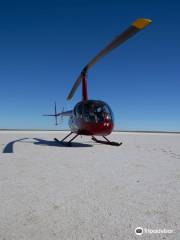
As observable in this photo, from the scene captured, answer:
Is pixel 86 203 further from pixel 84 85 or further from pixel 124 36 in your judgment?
pixel 84 85

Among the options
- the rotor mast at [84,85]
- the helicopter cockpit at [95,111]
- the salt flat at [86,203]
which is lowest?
the salt flat at [86,203]

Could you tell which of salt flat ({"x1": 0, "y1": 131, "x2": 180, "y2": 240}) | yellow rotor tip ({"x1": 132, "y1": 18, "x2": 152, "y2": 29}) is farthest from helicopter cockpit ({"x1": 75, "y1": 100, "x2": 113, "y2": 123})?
yellow rotor tip ({"x1": 132, "y1": 18, "x2": 152, "y2": 29})

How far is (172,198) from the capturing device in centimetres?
505

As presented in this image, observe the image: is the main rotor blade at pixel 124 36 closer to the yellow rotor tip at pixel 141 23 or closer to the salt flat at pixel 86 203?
the yellow rotor tip at pixel 141 23

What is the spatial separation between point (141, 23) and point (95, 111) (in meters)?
8.11

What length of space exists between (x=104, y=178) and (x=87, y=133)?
8.93 metres

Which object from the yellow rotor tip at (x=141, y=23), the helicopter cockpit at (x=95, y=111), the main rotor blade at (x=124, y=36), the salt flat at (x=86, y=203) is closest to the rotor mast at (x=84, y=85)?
the helicopter cockpit at (x=95, y=111)

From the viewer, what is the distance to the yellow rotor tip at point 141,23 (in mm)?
7480

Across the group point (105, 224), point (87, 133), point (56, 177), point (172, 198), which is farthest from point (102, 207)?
point (87, 133)

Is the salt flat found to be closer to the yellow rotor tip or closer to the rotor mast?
the yellow rotor tip

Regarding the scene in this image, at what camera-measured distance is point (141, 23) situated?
7.66 metres

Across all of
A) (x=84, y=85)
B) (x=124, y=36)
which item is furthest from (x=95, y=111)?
(x=124, y=36)

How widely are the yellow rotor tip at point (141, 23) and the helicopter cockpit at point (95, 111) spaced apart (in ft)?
25.7

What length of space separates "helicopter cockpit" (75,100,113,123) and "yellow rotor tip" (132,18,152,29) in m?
7.82
